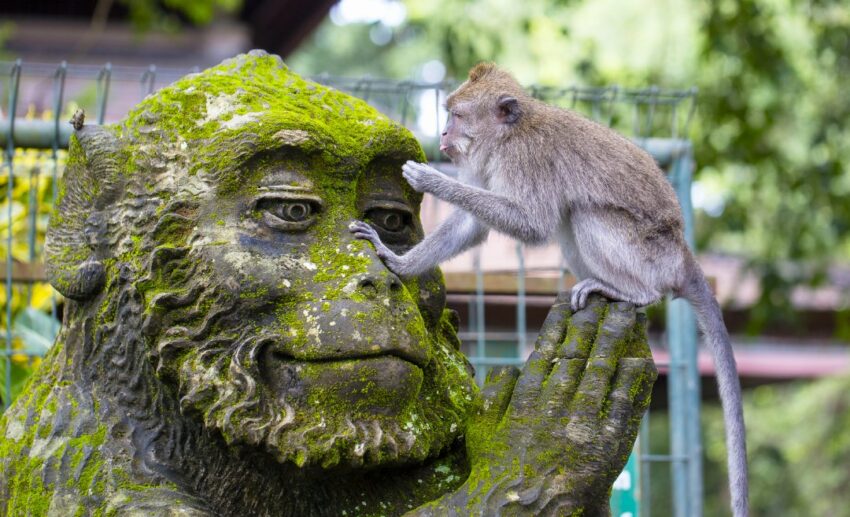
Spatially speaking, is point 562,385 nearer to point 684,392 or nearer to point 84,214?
point 84,214

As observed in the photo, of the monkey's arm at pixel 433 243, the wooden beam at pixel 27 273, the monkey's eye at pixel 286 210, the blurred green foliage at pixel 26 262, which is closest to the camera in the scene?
the monkey's eye at pixel 286 210

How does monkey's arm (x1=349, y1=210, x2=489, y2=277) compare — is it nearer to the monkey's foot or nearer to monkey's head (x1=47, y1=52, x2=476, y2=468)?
monkey's head (x1=47, y1=52, x2=476, y2=468)

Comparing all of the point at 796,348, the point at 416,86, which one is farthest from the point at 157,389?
the point at 796,348

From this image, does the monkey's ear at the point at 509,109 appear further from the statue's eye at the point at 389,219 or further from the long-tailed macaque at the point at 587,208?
the statue's eye at the point at 389,219

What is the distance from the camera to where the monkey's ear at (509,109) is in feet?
15.3

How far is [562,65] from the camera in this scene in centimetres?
1202

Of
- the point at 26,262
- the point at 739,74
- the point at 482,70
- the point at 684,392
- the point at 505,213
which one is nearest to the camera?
the point at 505,213

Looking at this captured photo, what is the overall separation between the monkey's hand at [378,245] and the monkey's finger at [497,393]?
41 centimetres

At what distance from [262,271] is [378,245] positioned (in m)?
0.38

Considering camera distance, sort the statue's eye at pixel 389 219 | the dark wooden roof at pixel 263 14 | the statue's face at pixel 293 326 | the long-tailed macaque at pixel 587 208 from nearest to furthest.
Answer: the statue's face at pixel 293 326 < the statue's eye at pixel 389 219 < the long-tailed macaque at pixel 587 208 < the dark wooden roof at pixel 263 14

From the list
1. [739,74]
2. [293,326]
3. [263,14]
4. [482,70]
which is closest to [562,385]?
[293,326]

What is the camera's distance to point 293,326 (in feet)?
9.80

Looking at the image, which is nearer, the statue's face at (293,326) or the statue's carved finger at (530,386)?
the statue's face at (293,326)

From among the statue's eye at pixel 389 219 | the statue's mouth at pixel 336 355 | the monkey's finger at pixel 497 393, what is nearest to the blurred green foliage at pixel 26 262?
the statue's eye at pixel 389 219
